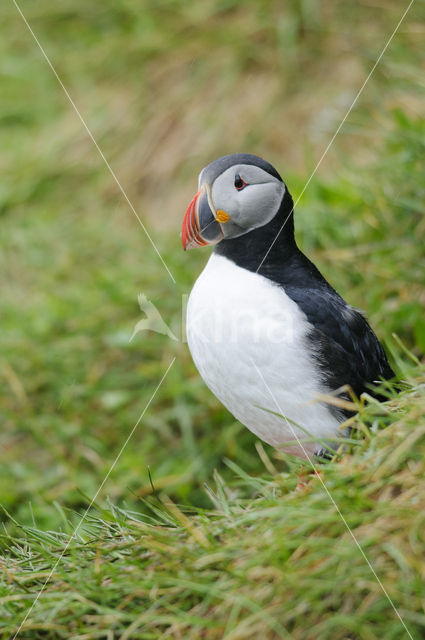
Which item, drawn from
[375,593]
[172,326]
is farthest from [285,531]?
[172,326]

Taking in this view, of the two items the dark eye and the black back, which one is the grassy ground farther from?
the dark eye

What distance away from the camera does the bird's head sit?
2.03m

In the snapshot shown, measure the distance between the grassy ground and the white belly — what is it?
7.0 inches

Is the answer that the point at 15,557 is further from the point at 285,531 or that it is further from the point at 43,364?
the point at 43,364

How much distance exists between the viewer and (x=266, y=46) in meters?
5.07

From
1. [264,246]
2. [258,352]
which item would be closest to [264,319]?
[258,352]

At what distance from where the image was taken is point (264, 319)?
2096 millimetres

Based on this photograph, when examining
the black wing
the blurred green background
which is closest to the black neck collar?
the black wing

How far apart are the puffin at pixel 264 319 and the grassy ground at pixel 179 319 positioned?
0.17 m

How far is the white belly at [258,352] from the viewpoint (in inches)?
81.7

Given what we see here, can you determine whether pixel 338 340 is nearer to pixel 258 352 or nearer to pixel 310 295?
pixel 310 295

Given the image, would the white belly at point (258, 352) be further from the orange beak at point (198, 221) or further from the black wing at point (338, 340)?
the orange beak at point (198, 221)

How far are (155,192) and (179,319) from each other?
1.71m

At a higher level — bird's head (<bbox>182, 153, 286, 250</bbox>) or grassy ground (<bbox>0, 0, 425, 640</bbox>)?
bird's head (<bbox>182, 153, 286, 250</bbox>)
